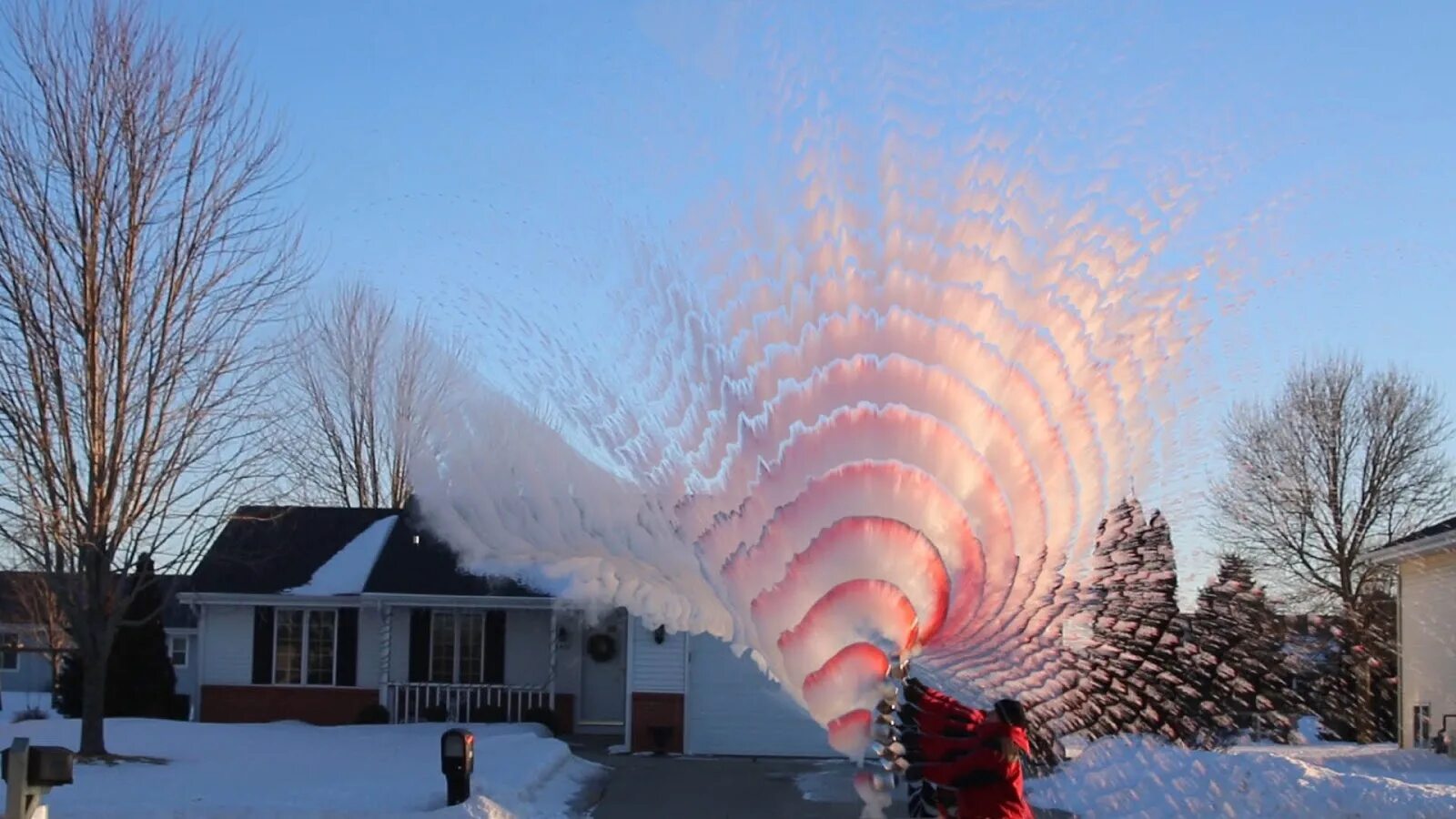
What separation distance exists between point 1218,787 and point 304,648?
689 inches

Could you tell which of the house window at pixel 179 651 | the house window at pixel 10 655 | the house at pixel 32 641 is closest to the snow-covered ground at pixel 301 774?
the house at pixel 32 641

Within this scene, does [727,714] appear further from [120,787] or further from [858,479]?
[858,479]

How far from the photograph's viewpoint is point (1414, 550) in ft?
71.9

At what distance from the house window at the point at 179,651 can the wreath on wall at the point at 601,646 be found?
23331mm

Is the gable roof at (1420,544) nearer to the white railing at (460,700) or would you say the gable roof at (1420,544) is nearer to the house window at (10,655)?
the white railing at (460,700)

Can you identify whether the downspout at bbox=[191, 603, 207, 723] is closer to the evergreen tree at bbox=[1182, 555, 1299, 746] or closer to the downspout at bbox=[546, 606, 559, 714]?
the downspout at bbox=[546, 606, 559, 714]

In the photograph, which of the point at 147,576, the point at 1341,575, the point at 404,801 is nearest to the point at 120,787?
the point at 404,801

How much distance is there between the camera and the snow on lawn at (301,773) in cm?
1327

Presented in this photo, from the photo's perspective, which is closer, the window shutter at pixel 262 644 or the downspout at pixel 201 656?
the window shutter at pixel 262 644

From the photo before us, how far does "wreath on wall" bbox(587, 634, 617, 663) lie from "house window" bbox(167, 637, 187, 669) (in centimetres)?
2333

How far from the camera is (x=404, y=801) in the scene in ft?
45.4

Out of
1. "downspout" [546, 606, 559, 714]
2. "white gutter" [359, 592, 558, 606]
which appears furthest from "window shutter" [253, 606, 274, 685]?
"downspout" [546, 606, 559, 714]

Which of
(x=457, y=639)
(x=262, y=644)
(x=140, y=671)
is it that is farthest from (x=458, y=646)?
(x=140, y=671)

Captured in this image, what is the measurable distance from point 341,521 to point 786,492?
22360 millimetres
